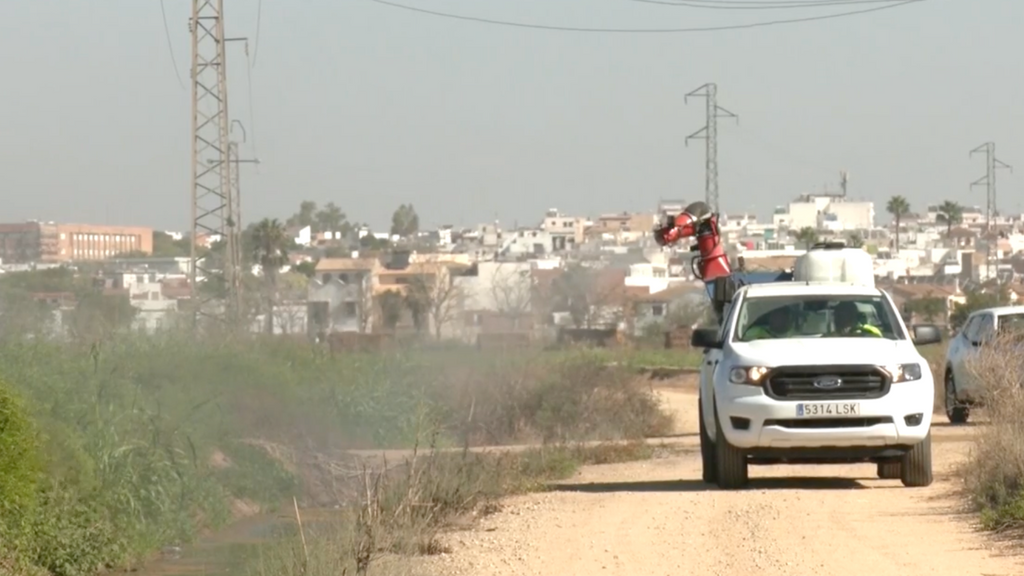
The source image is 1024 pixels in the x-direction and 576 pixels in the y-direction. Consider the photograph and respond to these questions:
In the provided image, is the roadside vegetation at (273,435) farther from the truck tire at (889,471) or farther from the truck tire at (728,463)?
the truck tire at (889,471)

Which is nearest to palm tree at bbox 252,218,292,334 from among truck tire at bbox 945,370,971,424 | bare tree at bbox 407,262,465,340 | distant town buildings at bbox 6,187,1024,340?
distant town buildings at bbox 6,187,1024,340

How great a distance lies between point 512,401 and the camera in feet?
130

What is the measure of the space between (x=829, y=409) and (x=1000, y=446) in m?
1.63

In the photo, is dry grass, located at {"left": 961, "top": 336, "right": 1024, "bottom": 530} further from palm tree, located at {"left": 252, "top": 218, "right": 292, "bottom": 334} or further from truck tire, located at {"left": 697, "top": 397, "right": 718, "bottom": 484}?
palm tree, located at {"left": 252, "top": 218, "right": 292, "bottom": 334}

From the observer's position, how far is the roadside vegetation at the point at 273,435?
15578 mm

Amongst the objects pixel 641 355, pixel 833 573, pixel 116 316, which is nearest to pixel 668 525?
pixel 833 573

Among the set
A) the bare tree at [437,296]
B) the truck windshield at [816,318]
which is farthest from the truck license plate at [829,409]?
the bare tree at [437,296]

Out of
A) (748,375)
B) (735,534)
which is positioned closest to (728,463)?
(748,375)

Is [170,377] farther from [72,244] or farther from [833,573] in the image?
[72,244]

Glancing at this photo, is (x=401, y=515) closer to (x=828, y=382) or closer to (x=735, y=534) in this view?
(x=735, y=534)

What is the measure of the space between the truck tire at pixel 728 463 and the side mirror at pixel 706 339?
1006 mm

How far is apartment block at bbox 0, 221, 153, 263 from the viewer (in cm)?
7975

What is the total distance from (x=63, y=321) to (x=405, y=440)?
7606 mm

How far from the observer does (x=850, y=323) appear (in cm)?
1716
